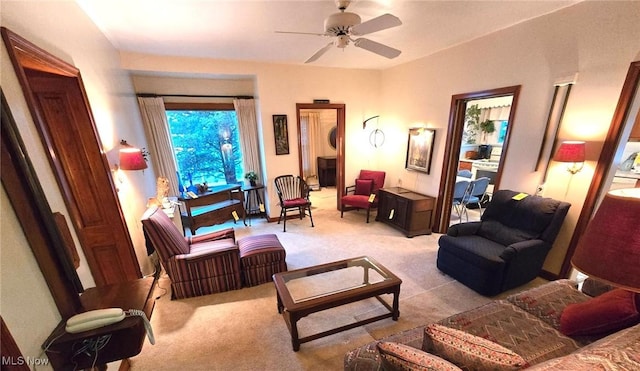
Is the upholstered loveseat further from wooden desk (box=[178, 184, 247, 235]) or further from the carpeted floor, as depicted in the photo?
wooden desk (box=[178, 184, 247, 235])

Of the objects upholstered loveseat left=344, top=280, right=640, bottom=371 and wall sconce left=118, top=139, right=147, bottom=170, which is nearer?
upholstered loveseat left=344, top=280, right=640, bottom=371

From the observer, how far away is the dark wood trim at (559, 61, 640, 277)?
1.94 m

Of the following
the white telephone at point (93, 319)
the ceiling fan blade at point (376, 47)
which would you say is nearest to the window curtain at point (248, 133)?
the ceiling fan blade at point (376, 47)

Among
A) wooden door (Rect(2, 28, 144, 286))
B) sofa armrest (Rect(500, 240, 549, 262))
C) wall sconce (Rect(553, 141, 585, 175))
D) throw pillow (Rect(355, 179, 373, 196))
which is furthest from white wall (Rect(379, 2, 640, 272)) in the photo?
wooden door (Rect(2, 28, 144, 286))

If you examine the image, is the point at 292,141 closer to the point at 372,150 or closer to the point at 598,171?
the point at 372,150

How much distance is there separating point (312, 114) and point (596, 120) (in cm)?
565

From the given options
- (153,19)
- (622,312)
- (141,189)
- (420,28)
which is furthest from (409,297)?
(153,19)

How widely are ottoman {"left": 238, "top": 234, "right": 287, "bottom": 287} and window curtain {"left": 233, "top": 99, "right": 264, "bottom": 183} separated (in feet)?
7.69

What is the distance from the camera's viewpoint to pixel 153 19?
7.57 ft

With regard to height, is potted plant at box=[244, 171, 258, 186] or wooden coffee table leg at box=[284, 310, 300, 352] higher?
potted plant at box=[244, 171, 258, 186]

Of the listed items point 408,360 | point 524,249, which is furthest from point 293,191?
point 408,360

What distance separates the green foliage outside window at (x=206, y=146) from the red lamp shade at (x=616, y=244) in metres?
4.73

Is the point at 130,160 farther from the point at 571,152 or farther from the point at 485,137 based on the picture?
the point at 485,137

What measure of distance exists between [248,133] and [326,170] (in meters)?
2.99
